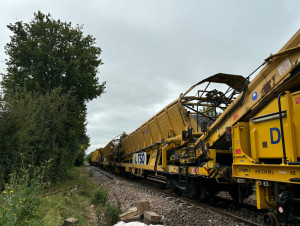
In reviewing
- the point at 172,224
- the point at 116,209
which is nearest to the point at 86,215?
the point at 116,209

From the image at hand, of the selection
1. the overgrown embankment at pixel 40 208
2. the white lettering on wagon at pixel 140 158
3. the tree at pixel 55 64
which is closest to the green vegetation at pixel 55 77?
the tree at pixel 55 64

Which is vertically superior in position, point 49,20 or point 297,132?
point 49,20

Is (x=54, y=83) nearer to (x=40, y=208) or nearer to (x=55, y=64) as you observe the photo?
(x=55, y=64)

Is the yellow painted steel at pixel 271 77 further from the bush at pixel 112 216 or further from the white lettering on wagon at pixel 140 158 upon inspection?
the white lettering on wagon at pixel 140 158

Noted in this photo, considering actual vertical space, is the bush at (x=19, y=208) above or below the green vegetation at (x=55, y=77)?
below

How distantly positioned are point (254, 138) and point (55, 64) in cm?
1192

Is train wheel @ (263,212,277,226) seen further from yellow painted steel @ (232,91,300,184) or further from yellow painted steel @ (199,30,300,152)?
yellow painted steel @ (199,30,300,152)

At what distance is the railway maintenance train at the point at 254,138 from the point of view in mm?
4027

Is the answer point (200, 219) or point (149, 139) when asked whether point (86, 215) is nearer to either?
point (200, 219)

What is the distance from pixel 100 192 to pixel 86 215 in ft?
5.61

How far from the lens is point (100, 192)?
8.29m

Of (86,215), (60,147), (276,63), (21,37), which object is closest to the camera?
(276,63)

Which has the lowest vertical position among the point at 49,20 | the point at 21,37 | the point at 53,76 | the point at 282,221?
the point at 282,221

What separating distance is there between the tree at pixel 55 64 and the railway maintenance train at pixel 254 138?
7719mm
